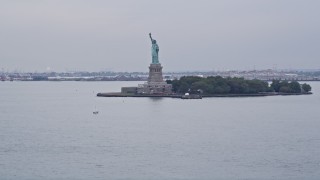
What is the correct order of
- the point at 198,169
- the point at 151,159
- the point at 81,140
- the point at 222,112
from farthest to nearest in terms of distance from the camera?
the point at 222,112 < the point at 81,140 < the point at 151,159 < the point at 198,169

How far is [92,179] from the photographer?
11969 mm

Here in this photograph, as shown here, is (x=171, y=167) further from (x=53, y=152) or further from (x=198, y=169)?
(x=53, y=152)

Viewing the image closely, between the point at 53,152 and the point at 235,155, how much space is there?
11.0ft

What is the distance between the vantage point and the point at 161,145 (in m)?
15.6

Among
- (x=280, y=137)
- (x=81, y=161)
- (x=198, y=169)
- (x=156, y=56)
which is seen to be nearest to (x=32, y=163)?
(x=81, y=161)

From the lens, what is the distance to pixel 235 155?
14273 millimetres

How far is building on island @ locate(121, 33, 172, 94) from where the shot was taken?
36656 millimetres

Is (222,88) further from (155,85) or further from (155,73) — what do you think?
(155,73)

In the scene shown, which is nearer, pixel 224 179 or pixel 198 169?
pixel 224 179

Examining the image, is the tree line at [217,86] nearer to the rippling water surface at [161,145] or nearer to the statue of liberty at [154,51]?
the statue of liberty at [154,51]

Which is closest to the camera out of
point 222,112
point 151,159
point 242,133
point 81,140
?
point 151,159

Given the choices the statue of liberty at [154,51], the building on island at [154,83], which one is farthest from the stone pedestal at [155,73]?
the statue of liberty at [154,51]

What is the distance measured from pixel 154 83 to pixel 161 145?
21384 millimetres

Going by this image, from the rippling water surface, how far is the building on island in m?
12.1
